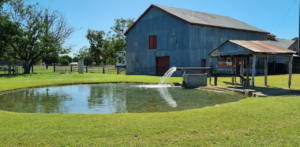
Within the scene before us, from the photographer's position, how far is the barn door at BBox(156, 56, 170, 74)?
106 ft

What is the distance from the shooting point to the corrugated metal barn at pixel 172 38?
1177 inches

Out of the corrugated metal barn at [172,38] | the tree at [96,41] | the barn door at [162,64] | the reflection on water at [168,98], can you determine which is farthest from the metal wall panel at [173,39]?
the tree at [96,41]

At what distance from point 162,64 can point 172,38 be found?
376 centimetres

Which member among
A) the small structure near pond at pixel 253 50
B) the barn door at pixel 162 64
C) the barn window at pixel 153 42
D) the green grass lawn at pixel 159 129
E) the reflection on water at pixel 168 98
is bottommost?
the reflection on water at pixel 168 98

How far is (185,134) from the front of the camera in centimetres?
525

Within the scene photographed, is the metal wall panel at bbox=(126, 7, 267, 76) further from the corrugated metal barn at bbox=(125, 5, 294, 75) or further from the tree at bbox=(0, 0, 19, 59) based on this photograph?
the tree at bbox=(0, 0, 19, 59)

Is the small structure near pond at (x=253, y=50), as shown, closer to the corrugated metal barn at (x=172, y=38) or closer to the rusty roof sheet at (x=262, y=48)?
the rusty roof sheet at (x=262, y=48)

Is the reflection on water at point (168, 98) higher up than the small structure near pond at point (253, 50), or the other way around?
the small structure near pond at point (253, 50)

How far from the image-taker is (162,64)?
3291cm

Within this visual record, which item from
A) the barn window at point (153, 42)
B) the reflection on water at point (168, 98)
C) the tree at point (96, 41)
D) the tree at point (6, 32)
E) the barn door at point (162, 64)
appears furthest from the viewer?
the tree at point (96, 41)

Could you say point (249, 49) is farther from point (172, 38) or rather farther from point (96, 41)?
point (96, 41)

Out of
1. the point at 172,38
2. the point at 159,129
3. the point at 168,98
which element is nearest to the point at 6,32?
the point at 172,38

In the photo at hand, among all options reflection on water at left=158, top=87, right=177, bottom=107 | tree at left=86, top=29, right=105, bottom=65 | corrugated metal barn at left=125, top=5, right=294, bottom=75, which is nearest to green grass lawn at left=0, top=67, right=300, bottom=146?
reflection on water at left=158, top=87, right=177, bottom=107

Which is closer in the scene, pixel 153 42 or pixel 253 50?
pixel 253 50
